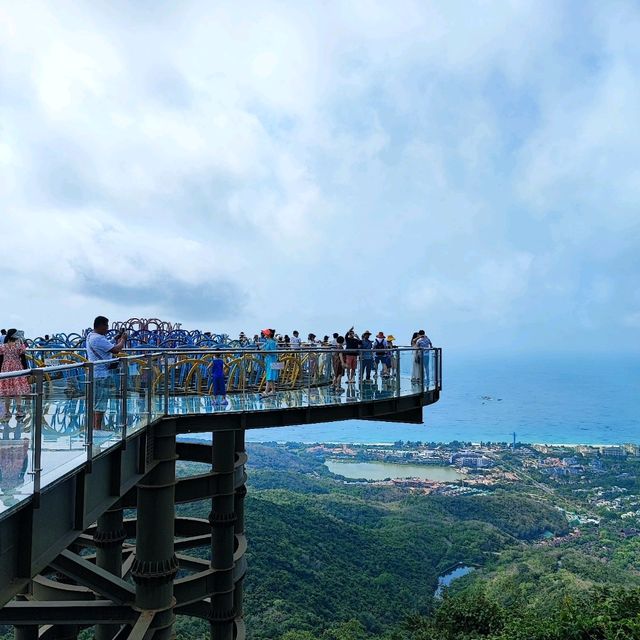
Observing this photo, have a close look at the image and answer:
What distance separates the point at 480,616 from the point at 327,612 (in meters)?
18.9

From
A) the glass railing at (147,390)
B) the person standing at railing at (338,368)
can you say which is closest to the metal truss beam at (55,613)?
the glass railing at (147,390)

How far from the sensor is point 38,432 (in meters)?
5.30

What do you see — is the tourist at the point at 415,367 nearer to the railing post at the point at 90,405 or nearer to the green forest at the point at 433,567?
the railing post at the point at 90,405

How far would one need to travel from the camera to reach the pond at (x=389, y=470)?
116375mm

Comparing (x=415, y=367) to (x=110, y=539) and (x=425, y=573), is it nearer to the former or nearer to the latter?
(x=110, y=539)

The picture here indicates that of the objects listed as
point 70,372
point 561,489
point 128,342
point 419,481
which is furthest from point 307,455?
point 70,372

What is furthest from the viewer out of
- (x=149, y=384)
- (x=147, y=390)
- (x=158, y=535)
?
(x=158, y=535)

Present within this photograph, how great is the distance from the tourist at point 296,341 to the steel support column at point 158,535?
326 inches

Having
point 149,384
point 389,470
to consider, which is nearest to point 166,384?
point 149,384

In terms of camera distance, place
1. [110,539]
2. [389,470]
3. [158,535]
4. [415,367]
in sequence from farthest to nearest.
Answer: [389,470]
[110,539]
[415,367]
[158,535]

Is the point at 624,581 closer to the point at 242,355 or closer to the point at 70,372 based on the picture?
the point at 242,355

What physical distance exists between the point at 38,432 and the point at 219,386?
21.0 feet

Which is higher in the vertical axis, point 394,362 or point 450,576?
point 394,362

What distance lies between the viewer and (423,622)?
27.8m
